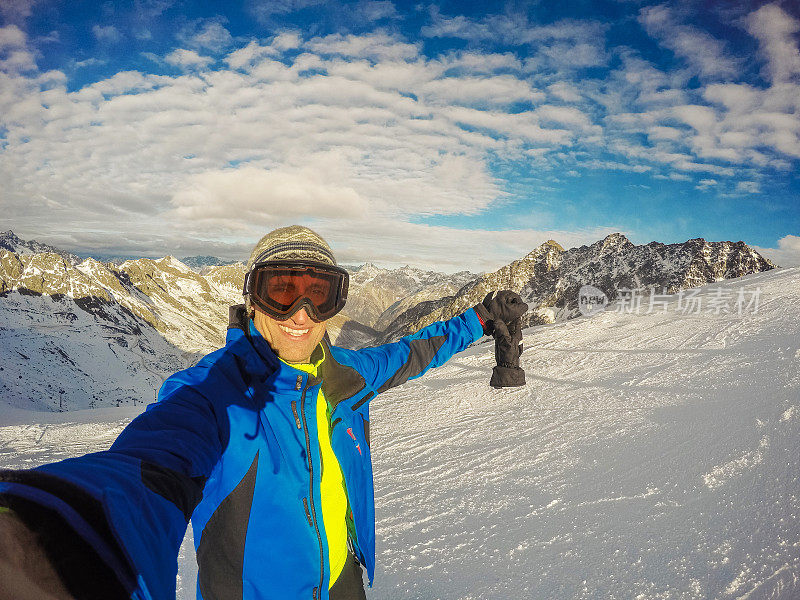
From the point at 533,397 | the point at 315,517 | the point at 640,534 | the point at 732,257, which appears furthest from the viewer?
the point at 732,257

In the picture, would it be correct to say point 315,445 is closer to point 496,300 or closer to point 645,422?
point 496,300

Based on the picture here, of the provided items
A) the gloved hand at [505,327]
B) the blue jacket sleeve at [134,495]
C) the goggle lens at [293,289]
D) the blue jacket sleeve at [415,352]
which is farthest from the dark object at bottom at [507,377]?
the blue jacket sleeve at [134,495]

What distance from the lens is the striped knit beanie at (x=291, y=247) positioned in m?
2.74

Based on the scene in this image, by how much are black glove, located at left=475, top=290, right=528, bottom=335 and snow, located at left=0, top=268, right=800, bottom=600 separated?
5.11 feet

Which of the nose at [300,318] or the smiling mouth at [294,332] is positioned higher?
the nose at [300,318]

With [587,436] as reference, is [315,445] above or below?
above

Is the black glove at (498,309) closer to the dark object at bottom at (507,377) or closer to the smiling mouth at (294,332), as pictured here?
the dark object at bottom at (507,377)

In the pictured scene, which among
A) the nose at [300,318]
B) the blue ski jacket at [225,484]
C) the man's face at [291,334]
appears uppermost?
the nose at [300,318]

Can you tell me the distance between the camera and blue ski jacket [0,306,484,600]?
0.92m

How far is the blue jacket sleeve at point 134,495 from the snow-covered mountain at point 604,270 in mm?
96047

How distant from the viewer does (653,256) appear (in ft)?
459

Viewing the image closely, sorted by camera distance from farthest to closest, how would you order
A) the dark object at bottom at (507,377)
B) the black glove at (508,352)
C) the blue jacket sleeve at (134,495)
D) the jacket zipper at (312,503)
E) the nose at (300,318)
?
the dark object at bottom at (507,377)
the black glove at (508,352)
the nose at (300,318)
the jacket zipper at (312,503)
the blue jacket sleeve at (134,495)

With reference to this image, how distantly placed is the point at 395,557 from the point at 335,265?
2342mm

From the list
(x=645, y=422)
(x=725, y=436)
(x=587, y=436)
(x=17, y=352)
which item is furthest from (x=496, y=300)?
(x=17, y=352)
